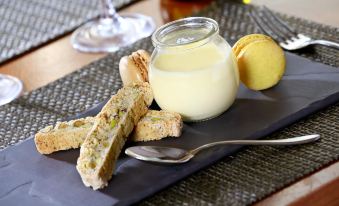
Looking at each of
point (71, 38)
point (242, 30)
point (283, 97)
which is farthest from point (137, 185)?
point (71, 38)

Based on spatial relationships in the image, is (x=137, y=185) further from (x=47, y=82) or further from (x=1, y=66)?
(x=1, y=66)

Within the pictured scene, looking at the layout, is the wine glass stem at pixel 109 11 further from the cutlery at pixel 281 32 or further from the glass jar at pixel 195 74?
the glass jar at pixel 195 74

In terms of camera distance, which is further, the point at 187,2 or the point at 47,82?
the point at 187,2

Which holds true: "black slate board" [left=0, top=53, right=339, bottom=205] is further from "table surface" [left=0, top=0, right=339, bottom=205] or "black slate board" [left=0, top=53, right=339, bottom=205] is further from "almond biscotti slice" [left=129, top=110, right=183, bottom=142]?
"table surface" [left=0, top=0, right=339, bottom=205]

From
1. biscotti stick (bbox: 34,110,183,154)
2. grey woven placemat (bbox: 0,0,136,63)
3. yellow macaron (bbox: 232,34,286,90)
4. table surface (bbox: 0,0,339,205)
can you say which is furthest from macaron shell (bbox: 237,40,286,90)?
grey woven placemat (bbox: 0,0,136,63)

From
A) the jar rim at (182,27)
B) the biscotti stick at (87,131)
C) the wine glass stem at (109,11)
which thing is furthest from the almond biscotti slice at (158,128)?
the wine glass stem at (109,11)

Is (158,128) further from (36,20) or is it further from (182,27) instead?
(36,20)

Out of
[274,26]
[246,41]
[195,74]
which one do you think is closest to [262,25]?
[274,26]
